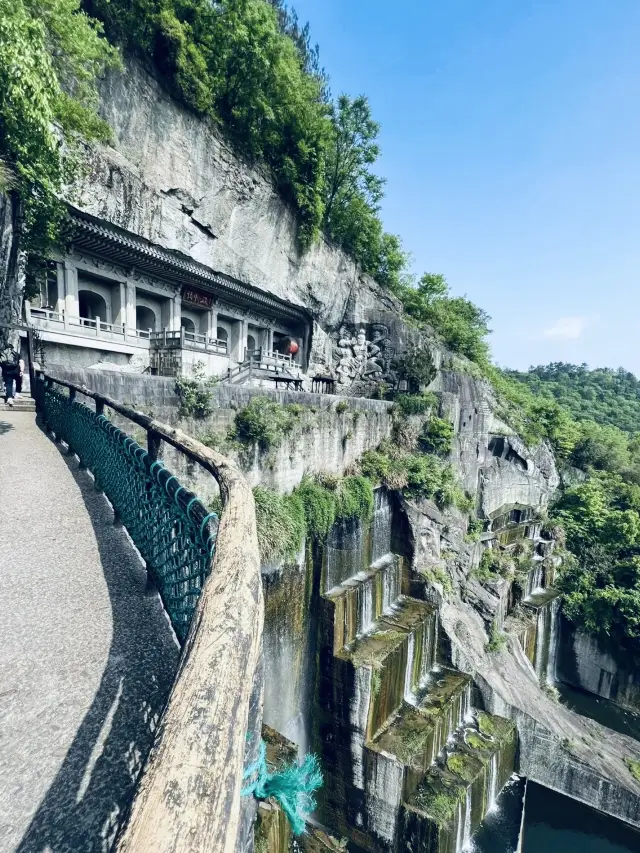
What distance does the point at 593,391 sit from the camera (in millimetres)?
57031

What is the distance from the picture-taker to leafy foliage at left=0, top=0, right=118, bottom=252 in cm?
629

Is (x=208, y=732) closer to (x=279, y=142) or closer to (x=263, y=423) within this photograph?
(x=263, y=423)

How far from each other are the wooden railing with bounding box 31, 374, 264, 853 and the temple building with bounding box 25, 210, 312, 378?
11664 millimetres

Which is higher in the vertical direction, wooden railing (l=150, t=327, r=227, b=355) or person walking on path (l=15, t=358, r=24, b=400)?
wooden railing (l=150, t=327, r=227, b=355)

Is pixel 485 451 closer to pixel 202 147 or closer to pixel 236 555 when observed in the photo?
pixel 202 147

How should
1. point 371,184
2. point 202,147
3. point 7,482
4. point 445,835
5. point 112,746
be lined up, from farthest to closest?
point 371,184
point 202,147
point 445,835
point 7,482
point 112,746

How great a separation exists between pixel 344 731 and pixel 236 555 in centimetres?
917

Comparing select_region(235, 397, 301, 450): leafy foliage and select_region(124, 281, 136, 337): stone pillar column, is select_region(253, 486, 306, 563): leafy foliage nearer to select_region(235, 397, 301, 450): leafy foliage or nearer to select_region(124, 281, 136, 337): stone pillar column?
select_region(235, 397, 301, 450): leafy foliage

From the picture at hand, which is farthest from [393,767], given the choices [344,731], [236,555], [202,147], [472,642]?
[202,147]

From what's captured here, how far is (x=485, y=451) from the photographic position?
18047mm

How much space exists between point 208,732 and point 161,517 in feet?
6.41

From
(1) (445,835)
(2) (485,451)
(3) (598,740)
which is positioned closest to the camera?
(1) (445,835)

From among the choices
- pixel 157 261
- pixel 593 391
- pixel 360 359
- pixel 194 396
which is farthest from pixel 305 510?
pixel 593 391

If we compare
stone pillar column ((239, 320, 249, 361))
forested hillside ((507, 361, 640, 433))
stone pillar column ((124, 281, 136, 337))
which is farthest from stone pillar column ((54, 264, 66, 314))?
forested hillside ((507, 361, 640, 433))
